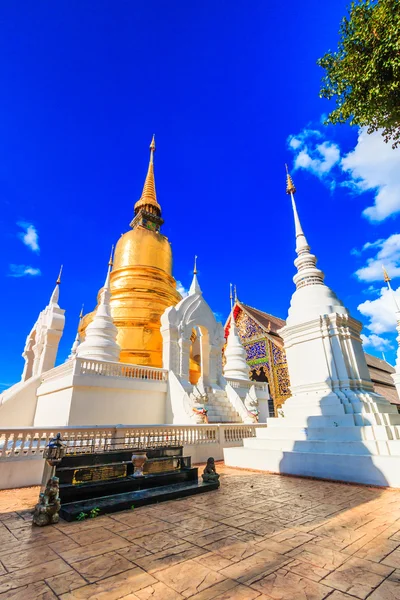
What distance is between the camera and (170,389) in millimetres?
12477

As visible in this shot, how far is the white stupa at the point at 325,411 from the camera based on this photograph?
5.62m

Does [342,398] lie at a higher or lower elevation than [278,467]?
higher

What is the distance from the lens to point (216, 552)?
2785 mm

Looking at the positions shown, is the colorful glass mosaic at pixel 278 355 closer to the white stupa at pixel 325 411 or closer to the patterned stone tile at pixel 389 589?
the white stupa at pixel 325 411

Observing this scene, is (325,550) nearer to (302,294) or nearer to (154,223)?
(302,294)

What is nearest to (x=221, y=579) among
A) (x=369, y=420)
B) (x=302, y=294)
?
(x=369, y=420)

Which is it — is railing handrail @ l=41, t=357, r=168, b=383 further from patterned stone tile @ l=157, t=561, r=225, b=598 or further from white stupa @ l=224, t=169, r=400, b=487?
patterned stone tile @ l=157, t=561, r=225, b=598

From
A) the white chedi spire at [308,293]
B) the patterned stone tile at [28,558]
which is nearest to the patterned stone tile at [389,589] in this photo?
the patterned stone tile at [28,558]

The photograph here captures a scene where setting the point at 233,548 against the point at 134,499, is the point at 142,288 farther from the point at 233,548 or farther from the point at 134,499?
the point at 233,548

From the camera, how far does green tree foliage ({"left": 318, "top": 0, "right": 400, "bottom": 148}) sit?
5.00 meters

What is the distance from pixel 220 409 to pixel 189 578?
10.6m

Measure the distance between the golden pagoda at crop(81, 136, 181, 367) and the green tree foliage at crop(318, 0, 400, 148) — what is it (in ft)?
40.0

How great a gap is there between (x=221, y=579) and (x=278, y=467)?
4.90 m

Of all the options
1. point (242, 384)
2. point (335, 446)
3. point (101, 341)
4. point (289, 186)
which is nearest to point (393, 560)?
point (335, 446)
